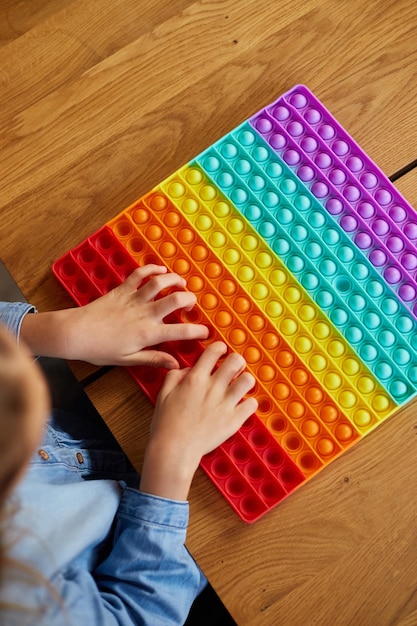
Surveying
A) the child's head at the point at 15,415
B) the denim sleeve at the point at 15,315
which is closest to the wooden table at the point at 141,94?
the denim sleeve at the point at 15,315

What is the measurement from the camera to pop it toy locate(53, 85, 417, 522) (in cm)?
69

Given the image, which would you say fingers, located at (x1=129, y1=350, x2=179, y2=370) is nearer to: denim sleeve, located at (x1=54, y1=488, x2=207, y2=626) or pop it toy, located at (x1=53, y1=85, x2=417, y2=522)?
pop it toy, located at (x1=53, y1=85, x2=417, y2=522)

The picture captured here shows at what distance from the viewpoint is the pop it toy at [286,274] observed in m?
0.69

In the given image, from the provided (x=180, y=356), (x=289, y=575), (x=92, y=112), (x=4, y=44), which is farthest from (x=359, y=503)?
(x=4, y=44)

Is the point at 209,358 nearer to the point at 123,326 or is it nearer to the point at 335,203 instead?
the point at 123,326

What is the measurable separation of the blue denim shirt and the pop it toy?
84 millimetres

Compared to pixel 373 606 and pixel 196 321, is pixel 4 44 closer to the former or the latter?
pixel 196 321

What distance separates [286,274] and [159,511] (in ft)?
0.97

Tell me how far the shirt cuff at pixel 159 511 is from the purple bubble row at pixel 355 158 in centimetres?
40

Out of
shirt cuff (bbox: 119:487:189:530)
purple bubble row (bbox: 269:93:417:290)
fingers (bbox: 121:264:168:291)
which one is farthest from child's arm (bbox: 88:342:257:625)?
purple bubble row (bbox: 269:93:417:290)

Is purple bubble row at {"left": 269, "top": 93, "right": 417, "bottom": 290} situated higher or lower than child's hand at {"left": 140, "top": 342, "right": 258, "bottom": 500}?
higher

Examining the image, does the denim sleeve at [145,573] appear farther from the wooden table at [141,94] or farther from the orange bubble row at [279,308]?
the orange bubble row at [279,308]

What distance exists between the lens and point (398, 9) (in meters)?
0.82

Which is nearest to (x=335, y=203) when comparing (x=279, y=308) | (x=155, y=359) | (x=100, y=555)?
(x=279, y=308)
